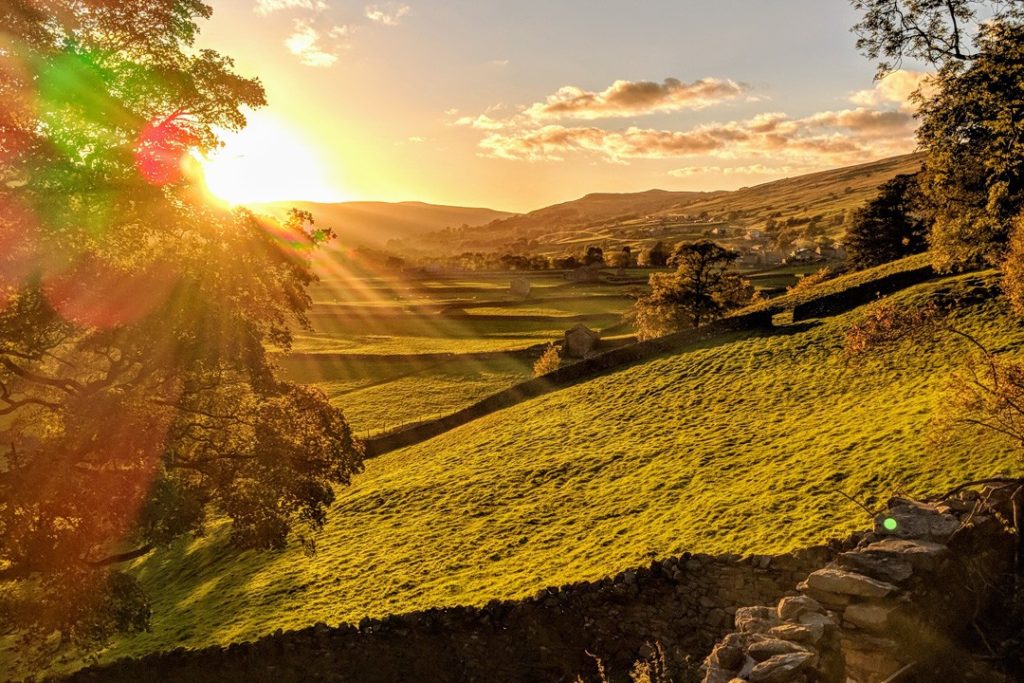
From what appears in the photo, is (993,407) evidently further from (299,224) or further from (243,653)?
(243,653)

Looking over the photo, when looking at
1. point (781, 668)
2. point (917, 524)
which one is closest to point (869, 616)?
point (781, 668)

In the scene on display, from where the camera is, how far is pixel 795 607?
10164 millimetres

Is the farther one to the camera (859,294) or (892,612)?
(859,294)

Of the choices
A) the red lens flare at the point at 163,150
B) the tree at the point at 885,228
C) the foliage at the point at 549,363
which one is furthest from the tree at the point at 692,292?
the red lens flare at the point at 163,150

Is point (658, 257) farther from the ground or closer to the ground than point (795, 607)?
farther from the ground

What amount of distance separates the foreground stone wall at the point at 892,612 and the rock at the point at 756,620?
2cm

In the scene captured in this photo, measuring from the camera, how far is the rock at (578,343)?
60.5 m

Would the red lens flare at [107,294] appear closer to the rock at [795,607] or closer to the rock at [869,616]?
the rock at [795,607]

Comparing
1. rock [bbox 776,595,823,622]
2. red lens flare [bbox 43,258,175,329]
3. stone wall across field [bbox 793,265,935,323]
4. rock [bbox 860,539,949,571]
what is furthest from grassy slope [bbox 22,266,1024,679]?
red lens flare [bbox 43,258,175,329]

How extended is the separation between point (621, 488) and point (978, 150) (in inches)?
1113

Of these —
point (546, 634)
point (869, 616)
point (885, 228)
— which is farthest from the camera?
point (885, 228)

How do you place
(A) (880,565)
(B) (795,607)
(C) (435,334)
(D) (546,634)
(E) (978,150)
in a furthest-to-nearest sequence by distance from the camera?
(C) (435,334) → (E) (978,150) → (D) (546,634) → (A) (880,565) → (B) (795,607)

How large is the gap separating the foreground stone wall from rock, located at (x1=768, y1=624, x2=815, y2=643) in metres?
0.02

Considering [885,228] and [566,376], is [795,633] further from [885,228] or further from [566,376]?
[885,228]
